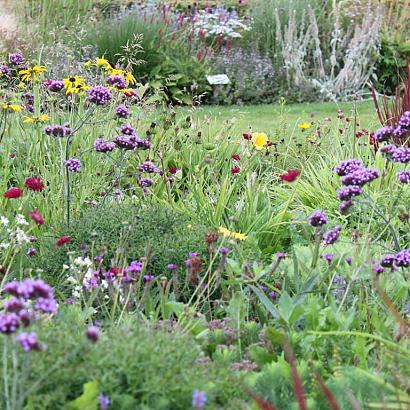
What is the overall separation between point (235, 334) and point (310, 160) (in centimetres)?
354

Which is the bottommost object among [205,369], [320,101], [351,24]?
[320,101]

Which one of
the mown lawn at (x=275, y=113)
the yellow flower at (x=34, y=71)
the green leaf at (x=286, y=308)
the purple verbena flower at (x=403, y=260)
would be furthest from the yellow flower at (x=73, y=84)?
the mown lawn at (x=275, y=113)

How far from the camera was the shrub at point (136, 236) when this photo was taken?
3.58 meters

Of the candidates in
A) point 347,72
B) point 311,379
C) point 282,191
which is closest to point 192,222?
point 282,191

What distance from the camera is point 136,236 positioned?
368 cm

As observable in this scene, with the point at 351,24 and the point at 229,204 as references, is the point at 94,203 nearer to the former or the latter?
the point at 229,204

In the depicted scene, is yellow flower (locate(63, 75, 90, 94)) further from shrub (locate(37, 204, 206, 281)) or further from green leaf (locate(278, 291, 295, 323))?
green leaf (locate(278, 291, 295, 323))

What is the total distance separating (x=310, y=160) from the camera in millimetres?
6016

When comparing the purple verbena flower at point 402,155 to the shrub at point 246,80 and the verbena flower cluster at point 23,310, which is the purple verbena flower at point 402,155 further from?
the shrub at point 246,80

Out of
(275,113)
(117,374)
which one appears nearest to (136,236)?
(117,374)

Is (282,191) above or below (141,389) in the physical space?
below

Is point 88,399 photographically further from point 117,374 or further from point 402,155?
point 402,155

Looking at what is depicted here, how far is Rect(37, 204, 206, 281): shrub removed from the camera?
3.58 m

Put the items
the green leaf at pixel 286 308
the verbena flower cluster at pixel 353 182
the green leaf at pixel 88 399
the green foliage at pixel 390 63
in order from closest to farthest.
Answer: the green leaf at pixel 88 399 < the green leaf at pixel 286 308 < the verbena flower cluster at pixel 353 182 < the green foliage at pixel 390 63
